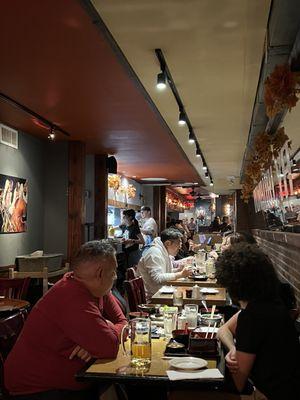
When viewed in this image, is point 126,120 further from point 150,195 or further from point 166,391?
point 150,195

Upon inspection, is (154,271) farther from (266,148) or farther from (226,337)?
(226,337)

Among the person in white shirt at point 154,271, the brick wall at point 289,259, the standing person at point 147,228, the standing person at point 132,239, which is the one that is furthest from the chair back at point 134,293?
the standing person at point 147,228

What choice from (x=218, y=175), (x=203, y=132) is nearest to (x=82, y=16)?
(x=203, y=132)

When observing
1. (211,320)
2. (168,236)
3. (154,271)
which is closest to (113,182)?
(168,236)

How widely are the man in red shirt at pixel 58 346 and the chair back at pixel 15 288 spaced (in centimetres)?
252

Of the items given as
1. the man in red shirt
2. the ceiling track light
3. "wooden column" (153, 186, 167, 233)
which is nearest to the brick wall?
the man in red shirt

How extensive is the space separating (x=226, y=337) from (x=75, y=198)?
5.44m

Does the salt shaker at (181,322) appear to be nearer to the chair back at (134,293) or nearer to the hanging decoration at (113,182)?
the chair back at (134,293)

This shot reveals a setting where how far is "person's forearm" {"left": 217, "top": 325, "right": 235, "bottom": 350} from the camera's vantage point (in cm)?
271

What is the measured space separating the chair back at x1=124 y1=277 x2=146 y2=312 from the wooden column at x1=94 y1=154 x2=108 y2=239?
4.54m

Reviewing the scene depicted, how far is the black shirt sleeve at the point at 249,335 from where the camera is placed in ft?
7.38

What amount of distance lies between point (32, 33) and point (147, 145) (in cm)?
506

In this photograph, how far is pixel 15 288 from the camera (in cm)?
509

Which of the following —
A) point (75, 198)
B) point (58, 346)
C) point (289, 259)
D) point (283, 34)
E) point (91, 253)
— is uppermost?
→ point (283, 34)
